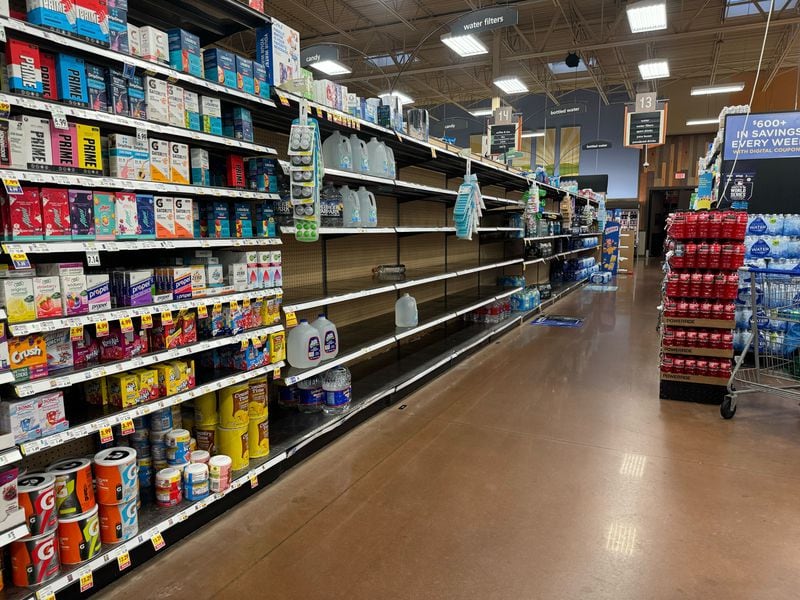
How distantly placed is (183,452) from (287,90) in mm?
2094

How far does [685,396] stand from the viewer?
15.4ft

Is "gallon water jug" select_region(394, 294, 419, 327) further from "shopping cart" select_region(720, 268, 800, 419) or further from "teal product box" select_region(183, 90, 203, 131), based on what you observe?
"teal product box" select_region(183, 90, 203, 131)

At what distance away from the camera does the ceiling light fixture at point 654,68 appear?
1104 cm

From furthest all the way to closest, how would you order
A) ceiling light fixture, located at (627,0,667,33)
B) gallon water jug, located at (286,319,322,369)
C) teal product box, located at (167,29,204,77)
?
1. ceiling light fixture, located at (627,0,667,33)
2. gallon water jug, located at (286,319,322,369)
3. teal product box, located at (167,29,204,77)

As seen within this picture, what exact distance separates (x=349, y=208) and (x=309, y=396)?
1431 millimetres

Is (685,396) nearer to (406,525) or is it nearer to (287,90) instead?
(406,525)

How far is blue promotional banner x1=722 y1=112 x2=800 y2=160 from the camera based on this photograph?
6035 millimetres

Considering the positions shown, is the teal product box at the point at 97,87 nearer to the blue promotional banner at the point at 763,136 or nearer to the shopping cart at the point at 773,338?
the shopping cart at the point at 773,338

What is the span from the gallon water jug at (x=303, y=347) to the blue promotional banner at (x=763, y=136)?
5.45 m

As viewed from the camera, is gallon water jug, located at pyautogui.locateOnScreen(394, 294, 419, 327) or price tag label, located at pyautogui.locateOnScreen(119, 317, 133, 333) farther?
gallon water jug, located at pyautogui.locateOnScreen(394, 294, 419, 327)

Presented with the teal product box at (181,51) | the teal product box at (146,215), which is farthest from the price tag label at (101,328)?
the teal product box at (181,51)

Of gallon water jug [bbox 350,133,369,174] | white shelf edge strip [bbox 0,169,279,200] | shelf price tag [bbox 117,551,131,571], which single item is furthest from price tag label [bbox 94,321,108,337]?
gallon water jug [bbox 350,133,369,174]

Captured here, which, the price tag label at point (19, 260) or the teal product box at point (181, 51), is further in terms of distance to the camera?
the teal product box at point (181, 51)

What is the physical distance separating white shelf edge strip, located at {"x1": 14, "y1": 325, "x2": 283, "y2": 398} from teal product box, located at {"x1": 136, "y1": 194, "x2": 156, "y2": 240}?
56 cm
